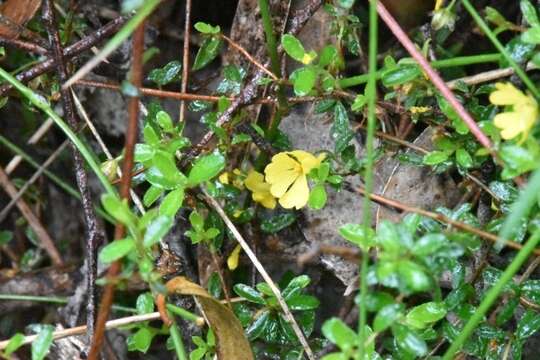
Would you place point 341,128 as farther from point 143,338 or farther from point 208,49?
point 143,338

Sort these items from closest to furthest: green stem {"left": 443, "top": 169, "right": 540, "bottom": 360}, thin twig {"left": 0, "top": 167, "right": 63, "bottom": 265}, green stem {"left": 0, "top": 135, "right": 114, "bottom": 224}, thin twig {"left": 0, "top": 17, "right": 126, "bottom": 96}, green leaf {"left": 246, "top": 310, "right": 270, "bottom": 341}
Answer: green stem {"left": 443, "top": 169, "right": 540, "bottom": 360} < green leaf {"left": 246, "top": 310, "right": 270, "bottom": 341} < thin twig {"left": 0, "top": 17, "right": 126, "bottom": 96} < green stem {"left": 0, "top": 135, "right": 114, "bottom": 224} < thin twig {"left": 0, "top": 167, "right": 63, "bottom": 265}

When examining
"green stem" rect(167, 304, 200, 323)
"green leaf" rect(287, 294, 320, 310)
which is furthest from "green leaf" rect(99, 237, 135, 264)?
"green leaf" rect(287, 294, 320, 310)

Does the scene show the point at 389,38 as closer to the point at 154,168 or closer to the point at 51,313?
the point at 154,168

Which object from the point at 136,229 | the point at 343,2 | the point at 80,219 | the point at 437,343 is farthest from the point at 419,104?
the point at 80,219

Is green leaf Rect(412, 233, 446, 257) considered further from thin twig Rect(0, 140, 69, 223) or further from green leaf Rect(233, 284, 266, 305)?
thin twig Rect(0, 140, 69, 223)

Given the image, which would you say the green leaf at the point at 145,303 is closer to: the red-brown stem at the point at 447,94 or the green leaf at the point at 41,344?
the green leaf at the point at 41,344

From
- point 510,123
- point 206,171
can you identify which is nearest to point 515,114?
point 510,123

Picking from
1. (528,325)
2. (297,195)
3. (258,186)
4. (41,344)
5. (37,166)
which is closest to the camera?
(41,344)
